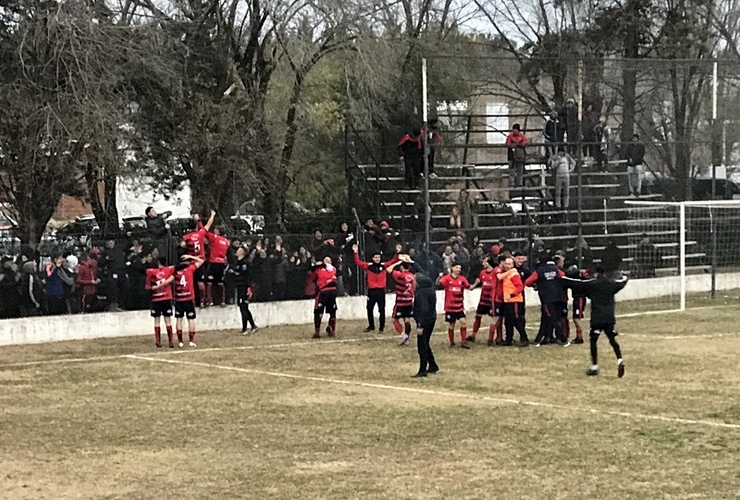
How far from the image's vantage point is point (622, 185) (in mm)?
33938

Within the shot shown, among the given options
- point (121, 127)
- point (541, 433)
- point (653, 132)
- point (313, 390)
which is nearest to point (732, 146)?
point (653, 132)

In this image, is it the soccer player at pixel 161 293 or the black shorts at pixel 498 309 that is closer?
the black shorts at pixel 498 309

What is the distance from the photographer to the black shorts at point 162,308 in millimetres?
23609

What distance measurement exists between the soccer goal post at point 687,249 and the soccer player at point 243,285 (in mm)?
11228

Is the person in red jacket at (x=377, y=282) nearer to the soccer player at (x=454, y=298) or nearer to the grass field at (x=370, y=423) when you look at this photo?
the grass field at (x=370, y=423)

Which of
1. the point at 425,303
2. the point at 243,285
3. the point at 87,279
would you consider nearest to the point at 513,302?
the point at 425,303

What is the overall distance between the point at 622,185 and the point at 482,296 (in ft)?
37.4

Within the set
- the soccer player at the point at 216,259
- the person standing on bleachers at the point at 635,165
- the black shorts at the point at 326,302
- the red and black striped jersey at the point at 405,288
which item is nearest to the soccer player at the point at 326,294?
the black shorts at the point at 326,302

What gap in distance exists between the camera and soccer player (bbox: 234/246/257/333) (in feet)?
84.3

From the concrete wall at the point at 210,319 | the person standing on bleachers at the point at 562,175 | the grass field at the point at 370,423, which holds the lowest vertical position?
the grass field at the point at 370,423

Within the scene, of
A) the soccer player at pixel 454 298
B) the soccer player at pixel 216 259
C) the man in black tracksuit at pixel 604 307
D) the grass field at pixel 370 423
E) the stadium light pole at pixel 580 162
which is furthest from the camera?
the stadium light pole at pixel 580 162

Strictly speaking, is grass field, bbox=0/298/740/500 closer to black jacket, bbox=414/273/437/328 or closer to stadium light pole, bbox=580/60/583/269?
black jacket, bbox=414/273/437/328

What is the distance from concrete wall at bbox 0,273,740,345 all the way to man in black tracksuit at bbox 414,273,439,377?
7681mm

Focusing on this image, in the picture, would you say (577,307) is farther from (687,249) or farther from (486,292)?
(687,249)
